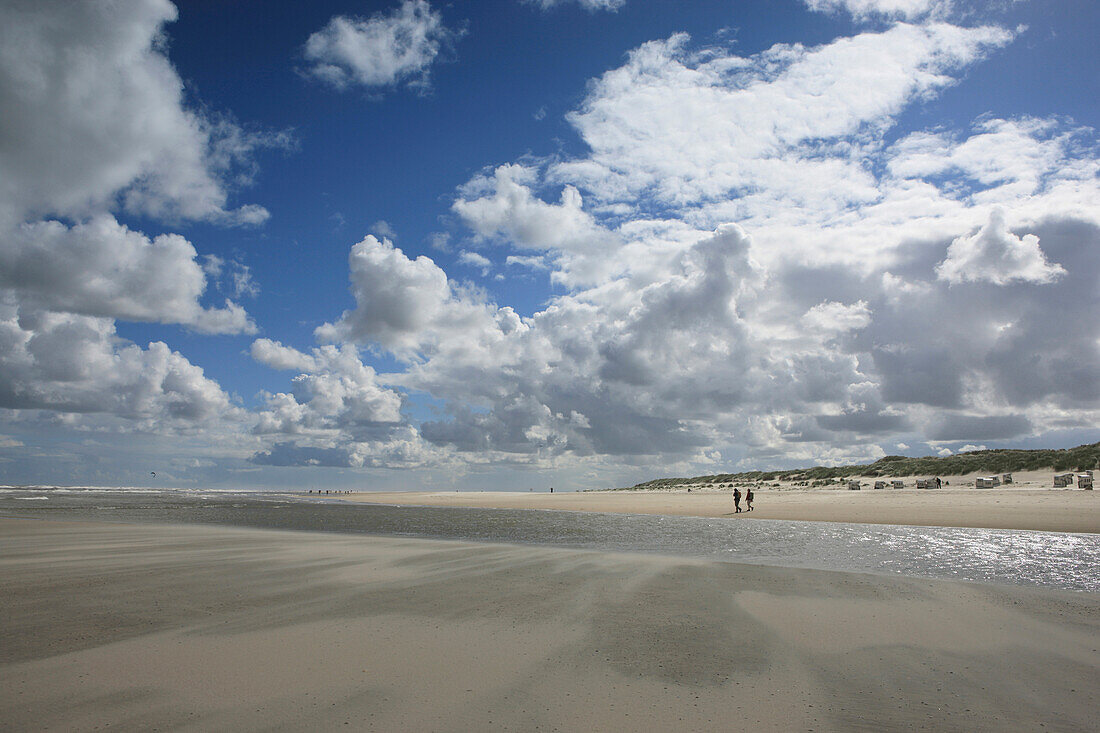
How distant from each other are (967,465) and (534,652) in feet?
218

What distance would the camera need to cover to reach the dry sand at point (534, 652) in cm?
543

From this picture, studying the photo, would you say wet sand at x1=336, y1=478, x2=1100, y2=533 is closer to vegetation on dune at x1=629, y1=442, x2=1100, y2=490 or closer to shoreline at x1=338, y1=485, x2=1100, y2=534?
shoreline at x1=338, y1=485, x2=1100, y2=534

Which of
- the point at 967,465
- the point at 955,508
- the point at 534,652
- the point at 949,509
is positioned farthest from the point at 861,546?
the point at 967,465

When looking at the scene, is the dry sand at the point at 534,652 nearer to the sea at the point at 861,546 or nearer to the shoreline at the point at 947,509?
the sea at the point at 861,546

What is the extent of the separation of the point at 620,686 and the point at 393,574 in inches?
345

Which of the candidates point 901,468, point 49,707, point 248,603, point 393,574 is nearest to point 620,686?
point 49,707

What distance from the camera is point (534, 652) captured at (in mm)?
7273

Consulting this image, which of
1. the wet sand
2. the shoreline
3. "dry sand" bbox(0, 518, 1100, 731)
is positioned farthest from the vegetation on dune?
"dry sand" bbox(0, 518, 1100, 731)

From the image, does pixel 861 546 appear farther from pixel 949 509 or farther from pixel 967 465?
pixel 967 465

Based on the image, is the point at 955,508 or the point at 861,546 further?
the point at 955,508

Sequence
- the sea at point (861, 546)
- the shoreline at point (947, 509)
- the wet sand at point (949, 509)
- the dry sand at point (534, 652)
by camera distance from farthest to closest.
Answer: the wet sand at point (949, 509)
the shoreline at point (947, 509)
the sea at point (861, 546)
the dry sand at point (534, 652)

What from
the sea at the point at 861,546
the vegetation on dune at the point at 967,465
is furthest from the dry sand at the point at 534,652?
the vegetation on dune at the point at 967,465

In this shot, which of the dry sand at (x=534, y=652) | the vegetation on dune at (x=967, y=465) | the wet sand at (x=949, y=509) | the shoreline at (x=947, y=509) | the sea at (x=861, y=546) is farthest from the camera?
the vegetation on dune at (x=967, y=465)

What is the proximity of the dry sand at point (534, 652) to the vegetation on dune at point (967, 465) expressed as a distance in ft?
167
